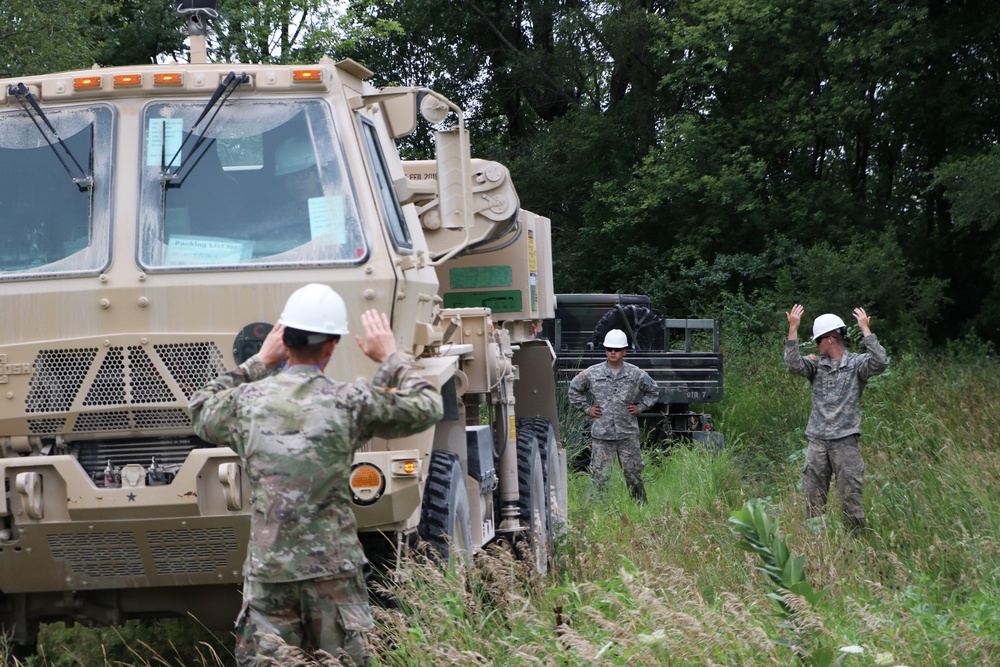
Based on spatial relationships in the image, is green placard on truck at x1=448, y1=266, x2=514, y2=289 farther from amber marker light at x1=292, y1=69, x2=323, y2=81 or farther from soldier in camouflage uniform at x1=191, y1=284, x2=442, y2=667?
soldier in camouflage uniform at x1=191, y1=284, x2=442, y2=667

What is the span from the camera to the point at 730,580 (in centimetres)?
655

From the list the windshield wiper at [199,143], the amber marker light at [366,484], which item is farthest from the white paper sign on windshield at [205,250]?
the amber marker light at [366,484]

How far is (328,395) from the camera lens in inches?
166

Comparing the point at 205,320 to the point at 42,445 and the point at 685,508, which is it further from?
the point at 685,508

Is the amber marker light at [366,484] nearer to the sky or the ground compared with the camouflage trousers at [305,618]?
nearer to the sky

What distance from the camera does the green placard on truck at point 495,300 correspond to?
901 centimetres

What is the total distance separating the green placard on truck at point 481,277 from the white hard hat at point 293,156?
3.38 m

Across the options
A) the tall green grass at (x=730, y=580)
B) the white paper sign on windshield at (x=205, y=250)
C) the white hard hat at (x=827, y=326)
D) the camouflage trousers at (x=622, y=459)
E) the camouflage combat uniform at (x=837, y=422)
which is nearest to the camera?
the tall green grass at (x=730, y=580)

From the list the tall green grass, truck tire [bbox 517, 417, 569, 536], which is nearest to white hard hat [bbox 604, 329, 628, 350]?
the tall green grass

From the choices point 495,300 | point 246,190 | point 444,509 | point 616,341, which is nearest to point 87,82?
point 246,190

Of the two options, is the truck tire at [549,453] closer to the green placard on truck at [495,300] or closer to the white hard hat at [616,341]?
the green placard on truck at [495,300]

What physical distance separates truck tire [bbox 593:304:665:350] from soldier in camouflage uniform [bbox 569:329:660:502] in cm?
443

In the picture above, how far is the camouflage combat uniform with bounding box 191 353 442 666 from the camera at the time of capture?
4160mm

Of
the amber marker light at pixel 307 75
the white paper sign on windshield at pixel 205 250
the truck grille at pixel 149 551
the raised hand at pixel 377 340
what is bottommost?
the truck grille at pixel 149 551
